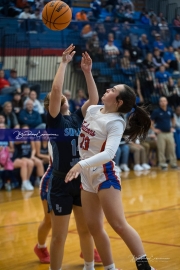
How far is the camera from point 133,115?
5059 mm

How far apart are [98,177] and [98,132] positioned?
42cm

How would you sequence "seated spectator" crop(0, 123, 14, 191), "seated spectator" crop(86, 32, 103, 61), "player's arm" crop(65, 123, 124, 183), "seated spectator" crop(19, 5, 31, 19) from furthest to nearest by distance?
"seated spectator" crop(86, 32, 103, 61), "seated spectator" crop(19, 5, 31, 19), "seated spectator" crop(0, 123, 14, 191), "player's arm" crop(65, 123, 124, 183)

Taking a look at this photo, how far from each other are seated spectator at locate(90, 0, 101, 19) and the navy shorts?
13875mm

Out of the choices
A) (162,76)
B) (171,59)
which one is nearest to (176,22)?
(171,59)

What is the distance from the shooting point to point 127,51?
58.1 ft

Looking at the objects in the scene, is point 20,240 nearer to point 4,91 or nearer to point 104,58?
point 4,91

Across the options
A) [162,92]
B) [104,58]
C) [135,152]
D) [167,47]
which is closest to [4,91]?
[135,152]

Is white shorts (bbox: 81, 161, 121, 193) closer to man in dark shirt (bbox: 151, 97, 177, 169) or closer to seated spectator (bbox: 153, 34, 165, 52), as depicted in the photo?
man in dark shirt (bbox: 151, 97, 177, 169)

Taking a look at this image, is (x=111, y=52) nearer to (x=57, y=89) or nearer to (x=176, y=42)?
(x=176, y=42)

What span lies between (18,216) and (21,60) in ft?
24.8

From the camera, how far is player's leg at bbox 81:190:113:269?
4.89 m

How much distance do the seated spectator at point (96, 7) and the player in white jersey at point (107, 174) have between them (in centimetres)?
1393

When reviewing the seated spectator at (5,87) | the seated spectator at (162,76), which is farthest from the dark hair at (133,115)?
the seated spectator at (162,76)

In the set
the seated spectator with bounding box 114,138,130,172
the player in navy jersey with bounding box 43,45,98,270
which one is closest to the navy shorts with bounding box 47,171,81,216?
the player in navy jersey with bounding box 43,45,98,270
